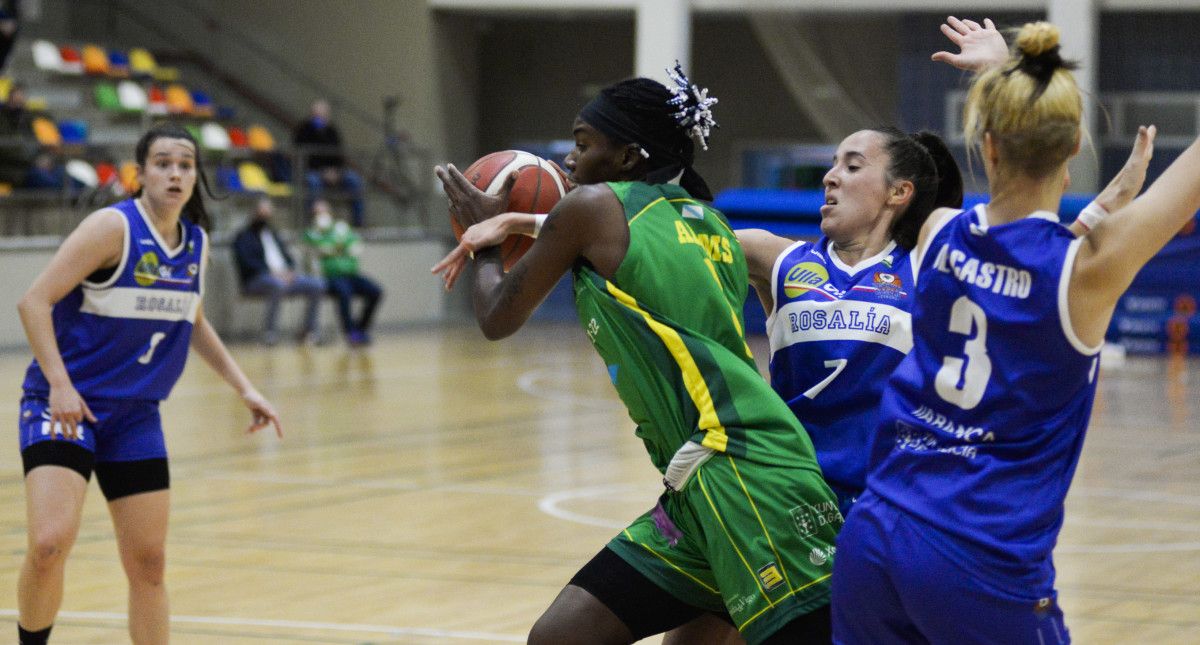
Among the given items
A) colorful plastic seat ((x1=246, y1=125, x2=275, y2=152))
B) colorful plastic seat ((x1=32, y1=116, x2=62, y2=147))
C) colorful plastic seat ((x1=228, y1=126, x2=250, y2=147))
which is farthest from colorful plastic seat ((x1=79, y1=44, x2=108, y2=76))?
colorful plastic seat ((x1=246, y1=125, x2=275, y2=152))

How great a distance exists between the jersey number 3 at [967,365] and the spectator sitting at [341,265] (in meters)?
14.7

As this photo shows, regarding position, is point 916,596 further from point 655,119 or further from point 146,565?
point 146,565

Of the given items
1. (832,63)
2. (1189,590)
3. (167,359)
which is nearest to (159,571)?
(167,359)

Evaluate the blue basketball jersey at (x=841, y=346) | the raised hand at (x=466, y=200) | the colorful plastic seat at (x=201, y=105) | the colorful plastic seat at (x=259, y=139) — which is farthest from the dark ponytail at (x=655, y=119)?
the colorful plastic seat at (x=201, y=105)

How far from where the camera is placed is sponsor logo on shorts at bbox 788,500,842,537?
9.46 feet

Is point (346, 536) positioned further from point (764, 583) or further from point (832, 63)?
point (832, 63)

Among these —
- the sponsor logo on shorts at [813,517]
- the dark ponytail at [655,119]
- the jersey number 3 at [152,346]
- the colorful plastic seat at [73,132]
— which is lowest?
the sponsor logo on shorts at [813,517]

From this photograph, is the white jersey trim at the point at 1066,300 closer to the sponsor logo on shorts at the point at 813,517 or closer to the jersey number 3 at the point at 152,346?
the sponsor logo on shorts at the point at 813,517

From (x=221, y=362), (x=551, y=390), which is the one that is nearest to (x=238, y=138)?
(x=551, y=390)

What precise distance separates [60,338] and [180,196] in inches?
20.1

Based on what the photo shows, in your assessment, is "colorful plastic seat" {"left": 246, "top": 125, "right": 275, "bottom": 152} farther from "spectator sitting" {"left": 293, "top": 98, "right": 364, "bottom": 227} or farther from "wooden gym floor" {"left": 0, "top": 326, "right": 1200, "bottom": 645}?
"wooden gym floor" {"left": 0, "top": 326, "right": 1200, "bottom": 645}

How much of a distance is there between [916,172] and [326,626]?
2.83 meters

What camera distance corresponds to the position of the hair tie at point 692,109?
120 inches

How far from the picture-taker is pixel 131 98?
742 inches
